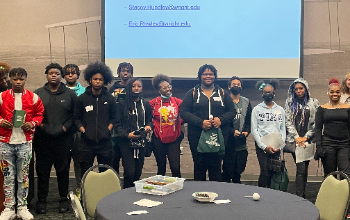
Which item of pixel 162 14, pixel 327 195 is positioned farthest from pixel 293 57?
pixel 327 195

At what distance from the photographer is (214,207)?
85.4 inches

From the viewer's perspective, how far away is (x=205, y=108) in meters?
4.25

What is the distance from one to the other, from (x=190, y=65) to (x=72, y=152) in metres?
2.33

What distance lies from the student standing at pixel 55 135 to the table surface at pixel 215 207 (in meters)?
1.78

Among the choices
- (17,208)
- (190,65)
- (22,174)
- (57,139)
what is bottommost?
(17,208)

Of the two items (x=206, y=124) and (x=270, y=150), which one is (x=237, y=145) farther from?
(x=206, y=124)

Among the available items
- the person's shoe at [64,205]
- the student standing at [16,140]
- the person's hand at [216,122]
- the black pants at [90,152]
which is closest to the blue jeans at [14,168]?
the student standing at [16,140]

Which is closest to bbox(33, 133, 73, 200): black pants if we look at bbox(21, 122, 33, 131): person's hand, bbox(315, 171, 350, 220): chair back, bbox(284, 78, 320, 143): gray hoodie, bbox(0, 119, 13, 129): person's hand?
bbox(21, 122, 33, 131): person's hand

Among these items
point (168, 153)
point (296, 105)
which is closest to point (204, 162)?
point (168, 153)

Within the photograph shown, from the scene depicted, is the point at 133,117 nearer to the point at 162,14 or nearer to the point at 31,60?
the point at 162,14

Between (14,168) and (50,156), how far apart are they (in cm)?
40

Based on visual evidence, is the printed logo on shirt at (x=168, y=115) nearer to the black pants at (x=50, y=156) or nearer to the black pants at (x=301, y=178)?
the black pants at (x=50, y=156)

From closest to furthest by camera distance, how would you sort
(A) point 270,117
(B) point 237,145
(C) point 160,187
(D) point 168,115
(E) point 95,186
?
(C) point 160,187
(E) point 95,186
(D) point 168,115
(A) point 270,117
(B) point 237,145

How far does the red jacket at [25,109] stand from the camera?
3.75 metres
